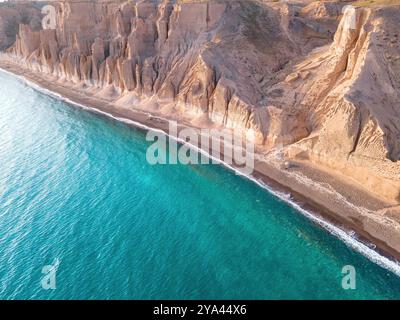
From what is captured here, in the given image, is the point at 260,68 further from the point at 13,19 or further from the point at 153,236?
the point at 13,19

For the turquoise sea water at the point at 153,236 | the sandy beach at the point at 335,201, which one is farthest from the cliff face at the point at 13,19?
the sandy beach at the point at 335,201

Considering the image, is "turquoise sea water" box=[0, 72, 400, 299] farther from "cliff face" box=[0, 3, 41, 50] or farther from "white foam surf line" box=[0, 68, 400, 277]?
"cliff face" box=[0, 3, 41, 50]

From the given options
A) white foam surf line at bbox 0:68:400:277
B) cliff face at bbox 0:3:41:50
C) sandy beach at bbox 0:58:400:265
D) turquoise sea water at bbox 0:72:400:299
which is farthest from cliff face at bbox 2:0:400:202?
cliff face at bbox 0:3:41:50

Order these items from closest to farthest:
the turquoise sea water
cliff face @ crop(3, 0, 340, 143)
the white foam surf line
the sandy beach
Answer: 1. the turquoise sea water
2. the white foam surf line
3. the sandy beach
4. cliff face @ crop(3, 0, 340, 143)
